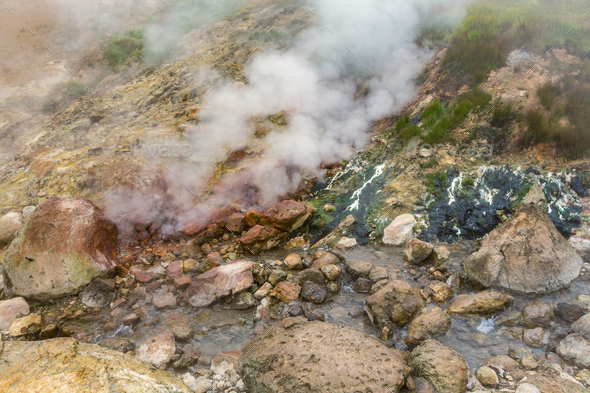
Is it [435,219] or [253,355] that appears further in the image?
[435,219]

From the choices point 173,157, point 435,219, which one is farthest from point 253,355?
point 173,157

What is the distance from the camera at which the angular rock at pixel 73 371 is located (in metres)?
2.20

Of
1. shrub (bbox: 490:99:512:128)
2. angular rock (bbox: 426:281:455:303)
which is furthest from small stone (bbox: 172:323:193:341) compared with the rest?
shrub (bbox: 490:99:512:128)

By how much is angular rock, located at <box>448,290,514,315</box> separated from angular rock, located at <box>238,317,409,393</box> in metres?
0.98

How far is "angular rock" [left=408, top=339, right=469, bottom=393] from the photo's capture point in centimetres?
253

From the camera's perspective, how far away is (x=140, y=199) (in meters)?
5.73

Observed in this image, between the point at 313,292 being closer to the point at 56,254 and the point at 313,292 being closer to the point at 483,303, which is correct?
the point at 483,303

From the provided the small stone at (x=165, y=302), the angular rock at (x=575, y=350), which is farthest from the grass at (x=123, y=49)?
the angular rock at (x=575, y=350)

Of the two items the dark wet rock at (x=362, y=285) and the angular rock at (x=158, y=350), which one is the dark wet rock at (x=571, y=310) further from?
the angular rock at (x=158, y=350)

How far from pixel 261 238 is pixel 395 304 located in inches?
91.4

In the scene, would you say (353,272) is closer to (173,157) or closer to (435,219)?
(435,219)

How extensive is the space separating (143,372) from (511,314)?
3.52 meters

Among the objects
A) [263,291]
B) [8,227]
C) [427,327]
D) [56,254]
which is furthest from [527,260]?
[8,227]

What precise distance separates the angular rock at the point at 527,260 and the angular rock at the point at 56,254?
4.95 metres
